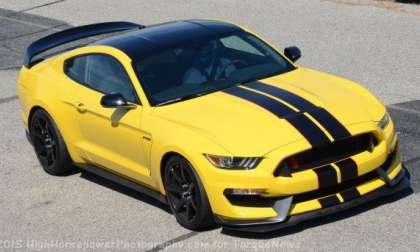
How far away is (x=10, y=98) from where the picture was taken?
43.5 ft

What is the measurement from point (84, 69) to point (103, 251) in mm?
2340

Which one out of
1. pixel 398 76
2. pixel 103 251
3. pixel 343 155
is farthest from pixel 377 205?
pixel 398 76


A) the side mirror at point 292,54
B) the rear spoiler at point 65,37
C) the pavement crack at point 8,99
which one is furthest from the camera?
the pavement crack at point 8,99

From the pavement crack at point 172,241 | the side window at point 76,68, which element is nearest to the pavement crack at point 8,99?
the side window at point 76,68

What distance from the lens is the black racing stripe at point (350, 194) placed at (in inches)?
314

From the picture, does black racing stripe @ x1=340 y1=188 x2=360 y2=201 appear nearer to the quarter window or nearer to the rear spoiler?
the quarter window

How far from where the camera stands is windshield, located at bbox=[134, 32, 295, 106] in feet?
29.2

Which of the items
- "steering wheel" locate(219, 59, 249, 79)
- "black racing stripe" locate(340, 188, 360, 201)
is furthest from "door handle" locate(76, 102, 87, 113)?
"black racing stripe" locate(340, 188, 360, 201)

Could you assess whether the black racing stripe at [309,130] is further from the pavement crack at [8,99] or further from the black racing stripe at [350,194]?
the pavement crack at [8,99]

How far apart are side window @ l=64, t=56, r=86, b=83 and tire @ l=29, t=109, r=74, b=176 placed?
0.46 meters

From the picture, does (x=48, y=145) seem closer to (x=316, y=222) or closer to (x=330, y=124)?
(x=316, y=222)

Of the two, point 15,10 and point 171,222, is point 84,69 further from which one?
point 15,10

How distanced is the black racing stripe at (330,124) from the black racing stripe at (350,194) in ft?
1.41

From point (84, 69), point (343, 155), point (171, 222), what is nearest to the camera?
point (343, 155)
